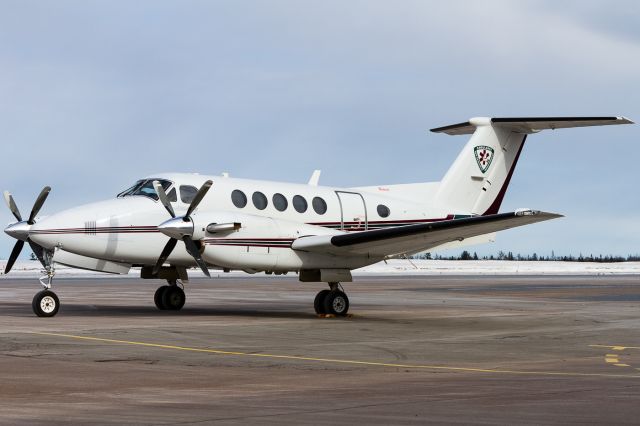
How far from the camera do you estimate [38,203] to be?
21312 mm

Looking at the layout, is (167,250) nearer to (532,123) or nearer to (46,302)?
(46,302)

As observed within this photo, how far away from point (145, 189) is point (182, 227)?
7.31 ft

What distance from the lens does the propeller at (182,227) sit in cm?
2012

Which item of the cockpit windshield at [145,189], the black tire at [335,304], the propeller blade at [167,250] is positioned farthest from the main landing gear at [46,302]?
the black tire at [335,304]

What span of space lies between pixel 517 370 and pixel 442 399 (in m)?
3.09

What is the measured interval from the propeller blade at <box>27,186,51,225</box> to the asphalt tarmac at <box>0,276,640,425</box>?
2.17 metres

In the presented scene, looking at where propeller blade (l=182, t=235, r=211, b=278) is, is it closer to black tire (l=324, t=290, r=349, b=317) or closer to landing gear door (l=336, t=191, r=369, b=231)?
black tire (l=324, t=290, r=349, b=317)

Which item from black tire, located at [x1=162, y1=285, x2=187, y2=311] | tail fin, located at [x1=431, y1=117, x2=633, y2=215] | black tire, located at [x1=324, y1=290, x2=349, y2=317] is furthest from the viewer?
tail fin, located at [x1=431, y1=117, x2=633, y2=215]

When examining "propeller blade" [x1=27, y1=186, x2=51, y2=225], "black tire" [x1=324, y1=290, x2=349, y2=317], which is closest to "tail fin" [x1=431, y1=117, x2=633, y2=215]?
"black tire" [x1=324, y1=290, x2=349, y2=317]

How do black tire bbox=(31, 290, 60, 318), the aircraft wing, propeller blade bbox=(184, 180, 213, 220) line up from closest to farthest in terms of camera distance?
1. the aircraft wing
2. black tire bbox=(31, 290, 60, 318)
3. propeller blade bbox=(184, 180, 213, 220)

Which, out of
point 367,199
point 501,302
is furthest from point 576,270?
point 367,199

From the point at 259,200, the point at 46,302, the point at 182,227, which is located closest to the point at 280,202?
the point at 259,200

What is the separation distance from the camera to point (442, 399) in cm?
910

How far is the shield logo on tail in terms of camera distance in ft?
85.0
